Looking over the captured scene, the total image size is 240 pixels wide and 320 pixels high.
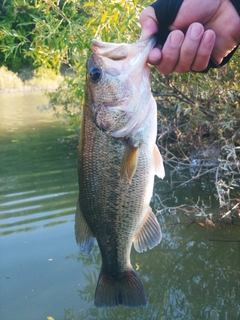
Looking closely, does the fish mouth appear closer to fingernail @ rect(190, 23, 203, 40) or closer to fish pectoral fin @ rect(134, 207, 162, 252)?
fingernail @ rect(190, 23, 203, 40)

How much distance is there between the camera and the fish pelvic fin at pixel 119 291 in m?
2.39

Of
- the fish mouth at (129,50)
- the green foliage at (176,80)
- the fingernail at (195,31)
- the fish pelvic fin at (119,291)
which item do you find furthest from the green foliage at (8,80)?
the fingernail at (195,31)

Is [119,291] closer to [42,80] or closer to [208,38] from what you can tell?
[208,38]

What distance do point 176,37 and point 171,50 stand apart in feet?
0.20

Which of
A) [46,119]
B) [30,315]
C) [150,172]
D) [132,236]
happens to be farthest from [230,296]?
[46,119]

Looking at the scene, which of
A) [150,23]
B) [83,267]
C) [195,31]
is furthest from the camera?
[83,267]

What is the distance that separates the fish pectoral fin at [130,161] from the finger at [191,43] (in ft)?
1.58

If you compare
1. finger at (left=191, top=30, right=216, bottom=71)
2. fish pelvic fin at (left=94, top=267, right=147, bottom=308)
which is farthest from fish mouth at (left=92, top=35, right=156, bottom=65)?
fish pelvic fin at (left=94, top=267, right=147, bottom=308)

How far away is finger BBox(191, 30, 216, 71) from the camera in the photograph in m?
1.75

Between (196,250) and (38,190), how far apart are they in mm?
3302

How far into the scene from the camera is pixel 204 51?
1.80m

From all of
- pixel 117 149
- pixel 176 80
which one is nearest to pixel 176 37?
pixel 117 149

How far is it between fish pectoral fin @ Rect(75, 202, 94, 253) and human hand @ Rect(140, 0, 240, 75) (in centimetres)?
93

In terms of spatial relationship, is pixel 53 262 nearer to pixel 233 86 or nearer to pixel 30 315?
pixel 30 315
